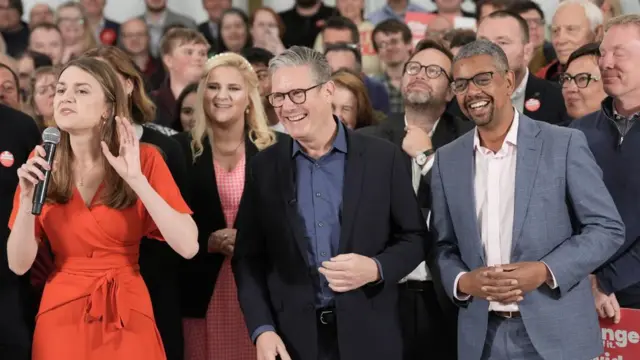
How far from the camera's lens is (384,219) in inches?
142


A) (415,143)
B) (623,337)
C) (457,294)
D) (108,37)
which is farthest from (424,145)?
(108,37)

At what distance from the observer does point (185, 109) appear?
550cm

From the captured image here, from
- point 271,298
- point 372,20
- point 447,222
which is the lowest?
point 271,298

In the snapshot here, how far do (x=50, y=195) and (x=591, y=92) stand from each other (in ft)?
8.48

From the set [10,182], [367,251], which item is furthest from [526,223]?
[10,182]

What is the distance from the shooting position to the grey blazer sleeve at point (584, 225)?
333 centimetres

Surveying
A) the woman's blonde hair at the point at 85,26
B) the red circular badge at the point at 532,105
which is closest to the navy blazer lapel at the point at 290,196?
the red circular badge at the point at 532,105

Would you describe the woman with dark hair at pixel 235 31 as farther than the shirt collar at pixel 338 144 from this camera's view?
Yes

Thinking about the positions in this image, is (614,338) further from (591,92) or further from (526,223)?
(591,92)

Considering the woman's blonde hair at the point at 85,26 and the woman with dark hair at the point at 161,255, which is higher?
the woman's blonde hair at the point at 85,26

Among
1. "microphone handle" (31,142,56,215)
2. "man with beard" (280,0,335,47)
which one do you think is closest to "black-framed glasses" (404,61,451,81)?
"microphone handle" (31,142,56,215)

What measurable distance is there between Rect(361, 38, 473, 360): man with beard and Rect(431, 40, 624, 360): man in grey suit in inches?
20.5

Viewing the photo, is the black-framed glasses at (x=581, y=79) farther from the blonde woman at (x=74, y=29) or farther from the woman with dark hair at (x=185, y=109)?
the blonde woman at (x=74, y=29)

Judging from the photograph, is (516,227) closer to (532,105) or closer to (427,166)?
(427,166)
